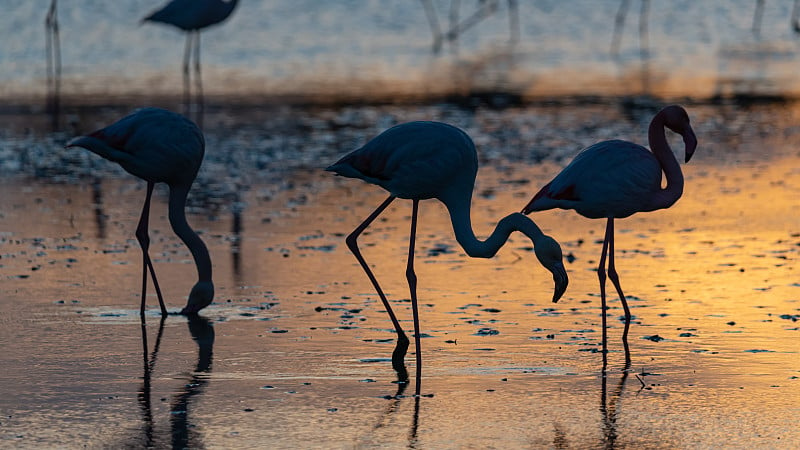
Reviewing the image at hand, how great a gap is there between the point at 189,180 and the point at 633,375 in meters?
3.04

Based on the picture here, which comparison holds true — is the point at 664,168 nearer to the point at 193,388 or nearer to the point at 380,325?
the point at 380,325

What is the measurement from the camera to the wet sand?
6.05 metres

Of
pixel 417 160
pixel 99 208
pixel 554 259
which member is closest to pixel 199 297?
pixel 417 160

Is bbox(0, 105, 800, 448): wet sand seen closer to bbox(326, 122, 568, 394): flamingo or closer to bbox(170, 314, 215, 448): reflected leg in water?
bbox(170, 314, 215, 448): reflected leg in water

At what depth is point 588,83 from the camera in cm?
2162

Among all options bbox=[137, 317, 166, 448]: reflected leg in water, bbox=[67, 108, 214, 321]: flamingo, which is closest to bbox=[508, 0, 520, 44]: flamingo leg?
bbox=[67, 108, 214, 321]: flamingo

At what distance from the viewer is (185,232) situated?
849 cm

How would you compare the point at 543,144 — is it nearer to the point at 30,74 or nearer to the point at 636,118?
the point at 636,118

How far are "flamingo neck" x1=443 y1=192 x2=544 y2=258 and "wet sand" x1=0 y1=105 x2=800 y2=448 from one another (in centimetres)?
52

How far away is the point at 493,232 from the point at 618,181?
1.00 m

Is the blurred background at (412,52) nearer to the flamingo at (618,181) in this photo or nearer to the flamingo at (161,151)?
the flamingo at (161,151)

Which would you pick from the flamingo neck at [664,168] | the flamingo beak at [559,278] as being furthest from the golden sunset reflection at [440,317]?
the flamingo neck at [664,168]

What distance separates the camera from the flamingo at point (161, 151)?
27.5 feet

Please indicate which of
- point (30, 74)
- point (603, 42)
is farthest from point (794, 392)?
point (603, 42)
